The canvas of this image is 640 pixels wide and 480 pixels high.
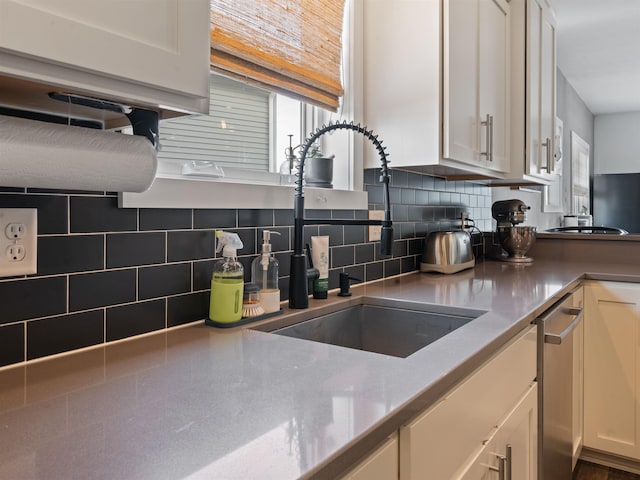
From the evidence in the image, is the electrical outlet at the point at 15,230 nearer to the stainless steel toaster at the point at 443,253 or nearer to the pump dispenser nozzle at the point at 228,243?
the pump dispenser nozzle at the point at 228,243

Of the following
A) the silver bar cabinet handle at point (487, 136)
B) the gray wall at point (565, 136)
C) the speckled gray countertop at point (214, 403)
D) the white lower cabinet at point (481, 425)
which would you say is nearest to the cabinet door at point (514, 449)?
the white lower cabinet at point (481, 425)

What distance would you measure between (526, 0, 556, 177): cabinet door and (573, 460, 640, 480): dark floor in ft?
4.68

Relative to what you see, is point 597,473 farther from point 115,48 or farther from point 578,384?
point 115,48

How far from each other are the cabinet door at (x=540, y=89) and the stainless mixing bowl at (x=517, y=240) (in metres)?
0.32

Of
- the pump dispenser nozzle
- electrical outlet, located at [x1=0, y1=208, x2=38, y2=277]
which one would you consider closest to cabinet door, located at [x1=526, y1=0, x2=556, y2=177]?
the pump dispenser nozzle

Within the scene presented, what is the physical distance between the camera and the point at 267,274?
1.36 meters

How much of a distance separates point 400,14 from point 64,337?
156cm

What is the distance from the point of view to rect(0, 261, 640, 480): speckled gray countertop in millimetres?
557

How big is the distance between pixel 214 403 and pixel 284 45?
47.8 inches

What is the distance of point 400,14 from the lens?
1.85m

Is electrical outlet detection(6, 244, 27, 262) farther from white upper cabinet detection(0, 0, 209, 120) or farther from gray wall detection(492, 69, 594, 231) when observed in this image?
gray wall detection(492, 69, 594, 231)

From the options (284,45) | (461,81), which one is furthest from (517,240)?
(284,45)

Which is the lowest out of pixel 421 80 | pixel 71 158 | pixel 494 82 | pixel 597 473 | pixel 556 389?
pixel 597 473

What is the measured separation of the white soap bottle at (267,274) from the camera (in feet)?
4.34
